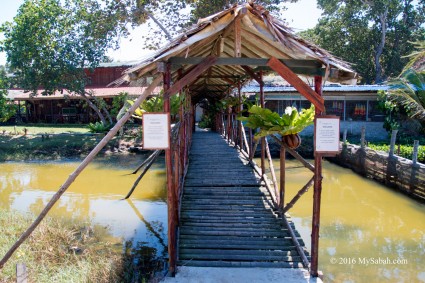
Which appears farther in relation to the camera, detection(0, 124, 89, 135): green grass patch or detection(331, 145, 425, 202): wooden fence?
detection(0, 124, 89, 135): green grass patch

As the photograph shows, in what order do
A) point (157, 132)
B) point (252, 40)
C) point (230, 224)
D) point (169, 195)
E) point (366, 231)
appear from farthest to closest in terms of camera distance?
point (366, 231) → point (230, 224) → point (252, 40) → point (169, 195) → point (157, 132)

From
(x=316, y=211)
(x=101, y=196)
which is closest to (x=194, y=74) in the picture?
(x=316, y=211)

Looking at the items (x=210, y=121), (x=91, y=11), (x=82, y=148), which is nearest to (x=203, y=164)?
(x=82, y=148)

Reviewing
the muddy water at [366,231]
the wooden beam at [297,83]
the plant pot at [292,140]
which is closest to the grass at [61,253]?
the plant pot at [292,140]

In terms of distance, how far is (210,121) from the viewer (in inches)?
906

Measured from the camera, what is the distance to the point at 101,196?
11.3m

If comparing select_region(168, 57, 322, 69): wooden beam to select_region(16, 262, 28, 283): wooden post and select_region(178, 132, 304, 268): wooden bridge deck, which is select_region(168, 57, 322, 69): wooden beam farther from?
select_region(16, 262, 28, 283): wooden post

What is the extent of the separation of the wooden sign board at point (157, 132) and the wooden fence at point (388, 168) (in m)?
8.95

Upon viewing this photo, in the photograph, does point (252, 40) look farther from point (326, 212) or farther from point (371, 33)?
point (371, 33)

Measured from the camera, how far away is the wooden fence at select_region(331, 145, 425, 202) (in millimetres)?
10914

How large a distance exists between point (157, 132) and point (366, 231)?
620 cm

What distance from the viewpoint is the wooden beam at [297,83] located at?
4.59 m

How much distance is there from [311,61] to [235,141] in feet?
21.1

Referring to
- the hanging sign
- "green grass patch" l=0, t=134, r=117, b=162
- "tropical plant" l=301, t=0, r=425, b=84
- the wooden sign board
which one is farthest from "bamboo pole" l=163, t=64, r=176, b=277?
"tropical plant" l=301, t=0, r=425, b=84
